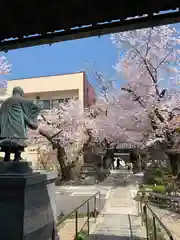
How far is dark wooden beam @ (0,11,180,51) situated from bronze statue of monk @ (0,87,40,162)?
84 centimetres

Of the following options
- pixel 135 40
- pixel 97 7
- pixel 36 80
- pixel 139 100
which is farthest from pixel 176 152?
pixel 36 80

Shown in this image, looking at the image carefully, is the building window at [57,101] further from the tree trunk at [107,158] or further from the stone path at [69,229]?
the stone path at [69,229]

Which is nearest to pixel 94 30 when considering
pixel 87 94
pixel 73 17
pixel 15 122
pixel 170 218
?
pixel 73 17

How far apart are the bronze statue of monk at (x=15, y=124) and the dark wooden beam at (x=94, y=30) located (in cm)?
84

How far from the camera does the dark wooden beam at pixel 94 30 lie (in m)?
3.04

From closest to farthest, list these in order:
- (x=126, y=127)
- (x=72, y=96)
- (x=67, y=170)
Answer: (x=126, y=127), (x=67, y=170), (x=72, y=96)

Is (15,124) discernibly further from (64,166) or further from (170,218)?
(64,166)

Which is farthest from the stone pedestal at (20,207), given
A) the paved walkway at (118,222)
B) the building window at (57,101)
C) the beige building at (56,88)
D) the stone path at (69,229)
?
the building window at (57,101)

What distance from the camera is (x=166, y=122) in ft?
37.1

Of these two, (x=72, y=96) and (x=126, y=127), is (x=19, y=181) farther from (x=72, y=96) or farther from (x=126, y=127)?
(x=72, y=96)

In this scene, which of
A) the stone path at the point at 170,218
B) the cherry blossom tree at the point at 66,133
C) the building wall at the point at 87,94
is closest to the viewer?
the stone path at the point at 170,218

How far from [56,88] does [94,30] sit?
19699 mm

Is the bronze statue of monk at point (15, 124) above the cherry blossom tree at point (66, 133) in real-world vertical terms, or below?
below

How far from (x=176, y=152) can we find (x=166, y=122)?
1428mm
